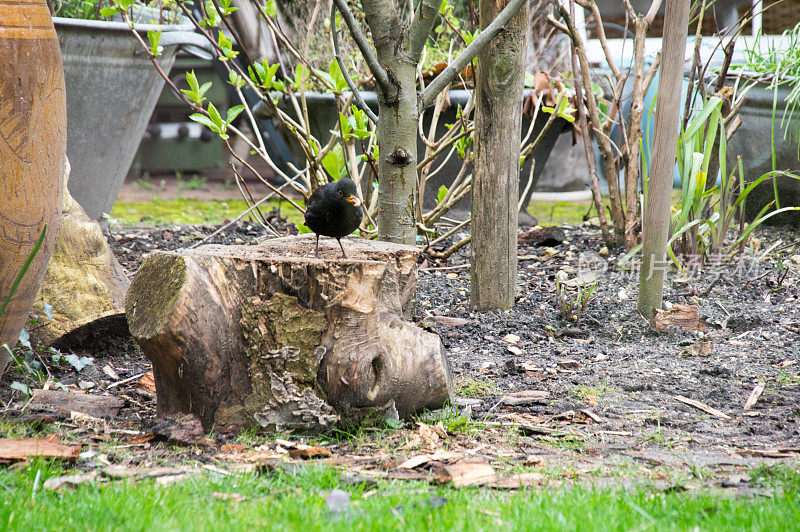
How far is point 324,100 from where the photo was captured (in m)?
5.21

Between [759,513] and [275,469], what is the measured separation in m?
1.17

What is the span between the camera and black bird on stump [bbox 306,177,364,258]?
257cm

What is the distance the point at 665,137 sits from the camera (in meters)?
2.92

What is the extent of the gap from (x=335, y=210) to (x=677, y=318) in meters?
1.66

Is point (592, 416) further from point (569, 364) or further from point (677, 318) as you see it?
point (677, 318)

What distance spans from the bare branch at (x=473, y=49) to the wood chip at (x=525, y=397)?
1283mm

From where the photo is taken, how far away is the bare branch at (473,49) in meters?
2.96

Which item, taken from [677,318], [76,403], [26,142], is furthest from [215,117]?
[677,318]

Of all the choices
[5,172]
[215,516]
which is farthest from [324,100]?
[215,516]

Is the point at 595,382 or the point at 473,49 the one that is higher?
the point at 473,49

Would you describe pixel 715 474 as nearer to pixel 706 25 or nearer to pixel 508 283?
pixel 508 283

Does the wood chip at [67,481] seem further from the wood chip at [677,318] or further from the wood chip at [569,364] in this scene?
the wood chip at [677,318]

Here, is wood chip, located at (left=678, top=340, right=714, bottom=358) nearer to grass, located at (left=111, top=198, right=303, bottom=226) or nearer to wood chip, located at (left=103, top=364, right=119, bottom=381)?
wood chip, located at (left=103, top=364, right=119, bottom=381)

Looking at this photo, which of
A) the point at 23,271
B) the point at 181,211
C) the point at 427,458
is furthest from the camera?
the point at 181,211
